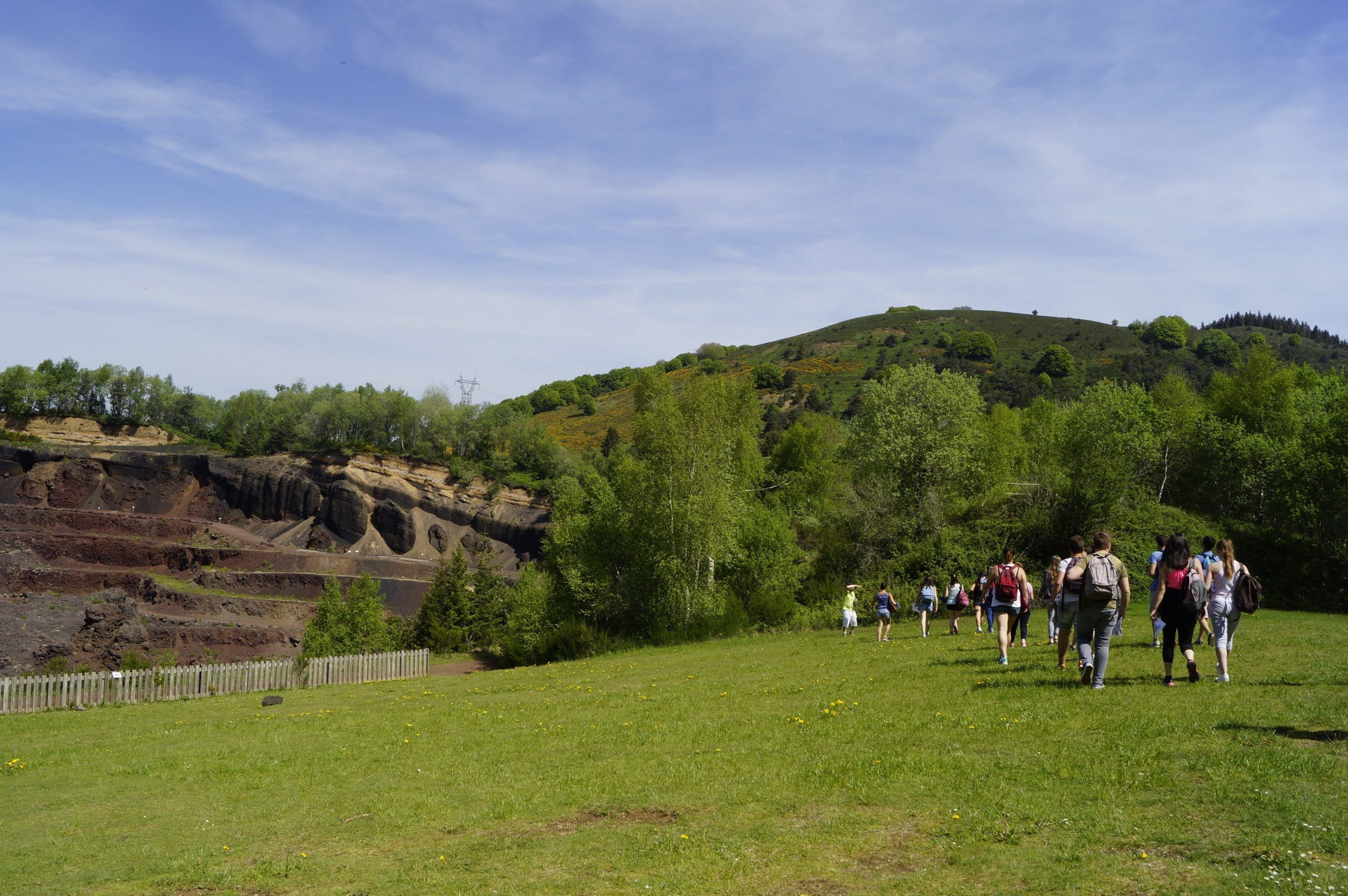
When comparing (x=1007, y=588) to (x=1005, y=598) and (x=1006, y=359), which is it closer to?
(x=1005, y=598)

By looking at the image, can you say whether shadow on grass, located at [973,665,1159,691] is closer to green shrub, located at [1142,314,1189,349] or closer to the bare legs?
the bare legs

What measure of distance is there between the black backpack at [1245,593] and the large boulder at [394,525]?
11435 cm

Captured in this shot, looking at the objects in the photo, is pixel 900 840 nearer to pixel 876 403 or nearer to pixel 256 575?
pixel 876 403

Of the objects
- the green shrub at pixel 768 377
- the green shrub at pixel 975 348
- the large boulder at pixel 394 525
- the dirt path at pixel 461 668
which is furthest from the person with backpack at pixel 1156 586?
the green shrub at pixel 768 377

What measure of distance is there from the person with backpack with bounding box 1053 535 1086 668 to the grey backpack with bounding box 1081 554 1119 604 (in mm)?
200

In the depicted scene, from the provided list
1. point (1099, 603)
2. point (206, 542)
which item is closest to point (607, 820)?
point (1099, 603)

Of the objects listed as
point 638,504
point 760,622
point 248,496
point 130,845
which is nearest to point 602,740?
point 130,845

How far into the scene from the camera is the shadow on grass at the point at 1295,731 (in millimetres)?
9266

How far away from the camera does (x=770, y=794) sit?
9.36 m

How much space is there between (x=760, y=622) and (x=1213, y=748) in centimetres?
3241

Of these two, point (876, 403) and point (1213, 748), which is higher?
point (876, 403)

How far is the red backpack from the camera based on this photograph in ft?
55.3

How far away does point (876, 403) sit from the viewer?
5684 centimetres

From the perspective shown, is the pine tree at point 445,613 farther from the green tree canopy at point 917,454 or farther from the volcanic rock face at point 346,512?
the volcanic rock face at point 346,512
